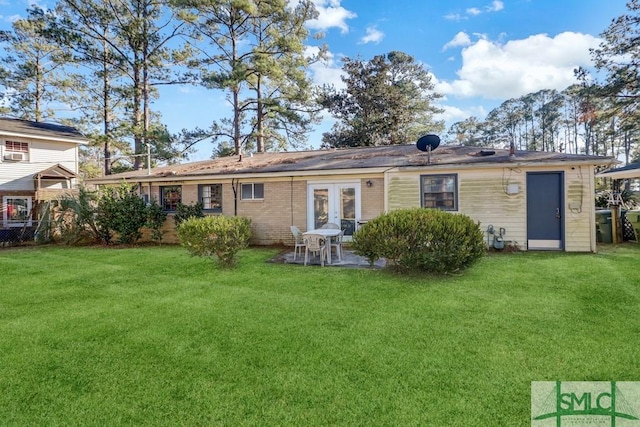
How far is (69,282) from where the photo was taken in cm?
679

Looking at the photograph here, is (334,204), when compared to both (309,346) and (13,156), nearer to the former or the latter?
(309,346)

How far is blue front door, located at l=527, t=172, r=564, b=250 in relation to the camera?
30.3 feet

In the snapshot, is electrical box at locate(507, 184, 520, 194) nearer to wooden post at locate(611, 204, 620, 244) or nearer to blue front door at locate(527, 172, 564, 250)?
blue front door at locate(527, 172, 564, 250)

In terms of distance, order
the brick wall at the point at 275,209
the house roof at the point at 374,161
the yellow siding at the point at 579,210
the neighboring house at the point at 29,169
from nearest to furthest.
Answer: the yellow siding at the point at 579,210
the house roof at the point at 374,161
the brick wall at the point at 275,209
the neighboring house at the point at 29,169

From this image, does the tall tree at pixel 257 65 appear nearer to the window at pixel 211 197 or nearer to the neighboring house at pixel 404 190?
the window at pixel 211 197

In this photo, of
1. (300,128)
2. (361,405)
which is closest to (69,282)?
(361,405)

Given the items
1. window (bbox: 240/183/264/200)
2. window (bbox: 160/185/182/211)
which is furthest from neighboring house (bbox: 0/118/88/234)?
window (bbox: 240/183/264/200)

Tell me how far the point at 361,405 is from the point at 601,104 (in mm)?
29653

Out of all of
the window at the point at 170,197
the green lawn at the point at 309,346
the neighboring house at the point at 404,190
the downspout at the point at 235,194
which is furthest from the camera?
the window at the point at 170,197

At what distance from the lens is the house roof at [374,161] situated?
373 inches

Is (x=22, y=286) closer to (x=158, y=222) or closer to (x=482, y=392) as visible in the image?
(x=158, y=222)

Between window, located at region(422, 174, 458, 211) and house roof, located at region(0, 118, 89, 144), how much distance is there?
19.2 meters

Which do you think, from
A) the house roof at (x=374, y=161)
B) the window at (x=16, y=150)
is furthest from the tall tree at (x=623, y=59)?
the window at (x=16, y=150)

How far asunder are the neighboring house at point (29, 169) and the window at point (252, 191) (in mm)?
11222
